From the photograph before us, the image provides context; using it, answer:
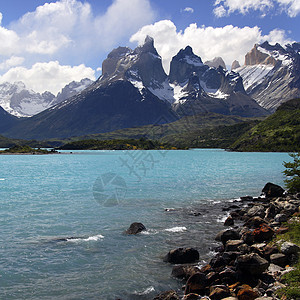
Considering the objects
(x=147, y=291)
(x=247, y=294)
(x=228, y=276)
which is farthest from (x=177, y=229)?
(x=247, y=294)

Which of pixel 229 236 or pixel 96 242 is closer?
pixel 229 236

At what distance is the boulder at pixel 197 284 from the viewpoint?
681 inches

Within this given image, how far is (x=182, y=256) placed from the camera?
901 inches

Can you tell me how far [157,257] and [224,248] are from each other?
569 cm

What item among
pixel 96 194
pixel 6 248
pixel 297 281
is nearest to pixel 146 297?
pixel 297 281

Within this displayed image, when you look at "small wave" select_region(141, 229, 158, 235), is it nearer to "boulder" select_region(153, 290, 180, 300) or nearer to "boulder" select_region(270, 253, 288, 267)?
"boulder" select_region(153, 290, 180, 300)

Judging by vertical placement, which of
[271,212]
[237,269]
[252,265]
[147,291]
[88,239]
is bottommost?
[147,291]

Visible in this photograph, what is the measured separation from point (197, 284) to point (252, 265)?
141 inches

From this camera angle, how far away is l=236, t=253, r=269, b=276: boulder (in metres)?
17.8

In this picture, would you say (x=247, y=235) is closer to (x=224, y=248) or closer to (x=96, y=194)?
(x=224, y=248)

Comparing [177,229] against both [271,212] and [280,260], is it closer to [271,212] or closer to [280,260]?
[271,212]

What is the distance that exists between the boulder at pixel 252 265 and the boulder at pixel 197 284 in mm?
2445

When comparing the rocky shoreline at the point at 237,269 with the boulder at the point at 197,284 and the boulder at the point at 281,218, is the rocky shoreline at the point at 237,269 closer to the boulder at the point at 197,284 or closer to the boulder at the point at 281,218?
the boulder at the point at 197,284

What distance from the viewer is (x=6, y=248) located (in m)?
26.2
